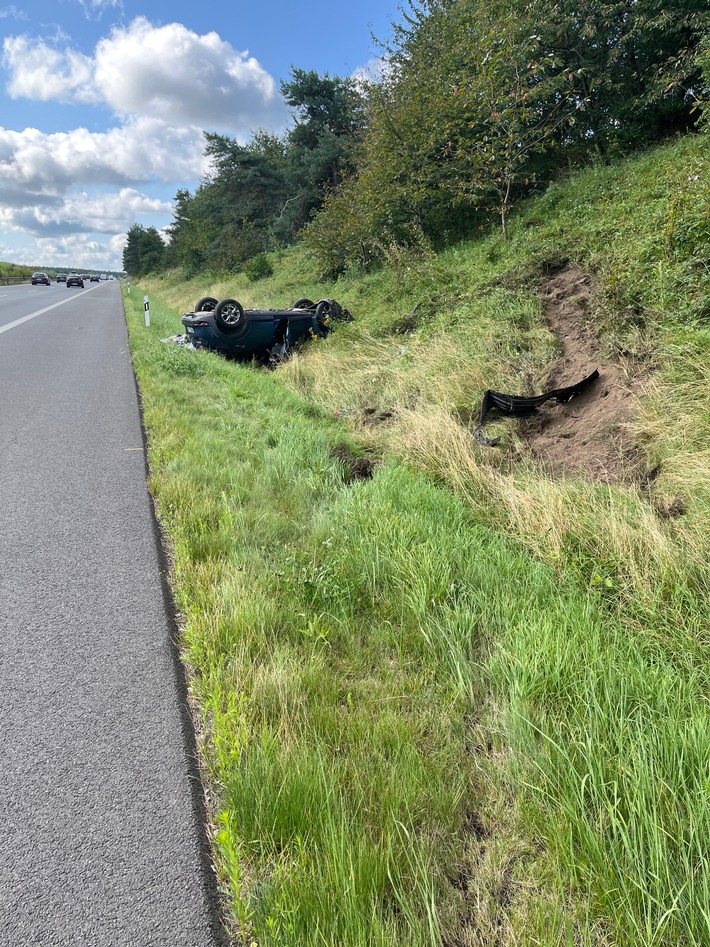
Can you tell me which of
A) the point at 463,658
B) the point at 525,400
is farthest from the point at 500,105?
the point at 463,658

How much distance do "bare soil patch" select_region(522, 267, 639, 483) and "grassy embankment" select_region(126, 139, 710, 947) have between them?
173 mm

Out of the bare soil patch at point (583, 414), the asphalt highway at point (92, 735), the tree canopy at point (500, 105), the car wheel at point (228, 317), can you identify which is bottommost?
the asphalt highway at point (92, 735)

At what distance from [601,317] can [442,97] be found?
8792mm

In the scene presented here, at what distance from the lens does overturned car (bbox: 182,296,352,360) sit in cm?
968

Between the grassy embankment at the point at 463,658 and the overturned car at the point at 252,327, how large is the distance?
414cm

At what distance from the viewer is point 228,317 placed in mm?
9703

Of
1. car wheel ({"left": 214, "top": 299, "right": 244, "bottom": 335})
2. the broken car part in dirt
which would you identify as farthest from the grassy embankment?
car wheel ({"left": 214, "top": 299, "right": 244, "bottom": 335})

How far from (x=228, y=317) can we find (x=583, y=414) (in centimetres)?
693

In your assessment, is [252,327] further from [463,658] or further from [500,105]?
[463,658]

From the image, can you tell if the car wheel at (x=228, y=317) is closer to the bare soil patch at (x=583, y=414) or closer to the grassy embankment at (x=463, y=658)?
the grassy embankment at (x=463, y=658)

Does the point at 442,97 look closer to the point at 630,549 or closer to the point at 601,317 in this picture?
the point at 601,317

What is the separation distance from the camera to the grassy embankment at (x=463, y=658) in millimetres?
1435

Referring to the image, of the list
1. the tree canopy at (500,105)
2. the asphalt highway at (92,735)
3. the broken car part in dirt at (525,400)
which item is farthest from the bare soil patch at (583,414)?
the tree canopy at (500,105)

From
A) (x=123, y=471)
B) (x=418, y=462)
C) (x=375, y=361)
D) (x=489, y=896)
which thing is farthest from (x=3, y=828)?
(x=375, y=361)
